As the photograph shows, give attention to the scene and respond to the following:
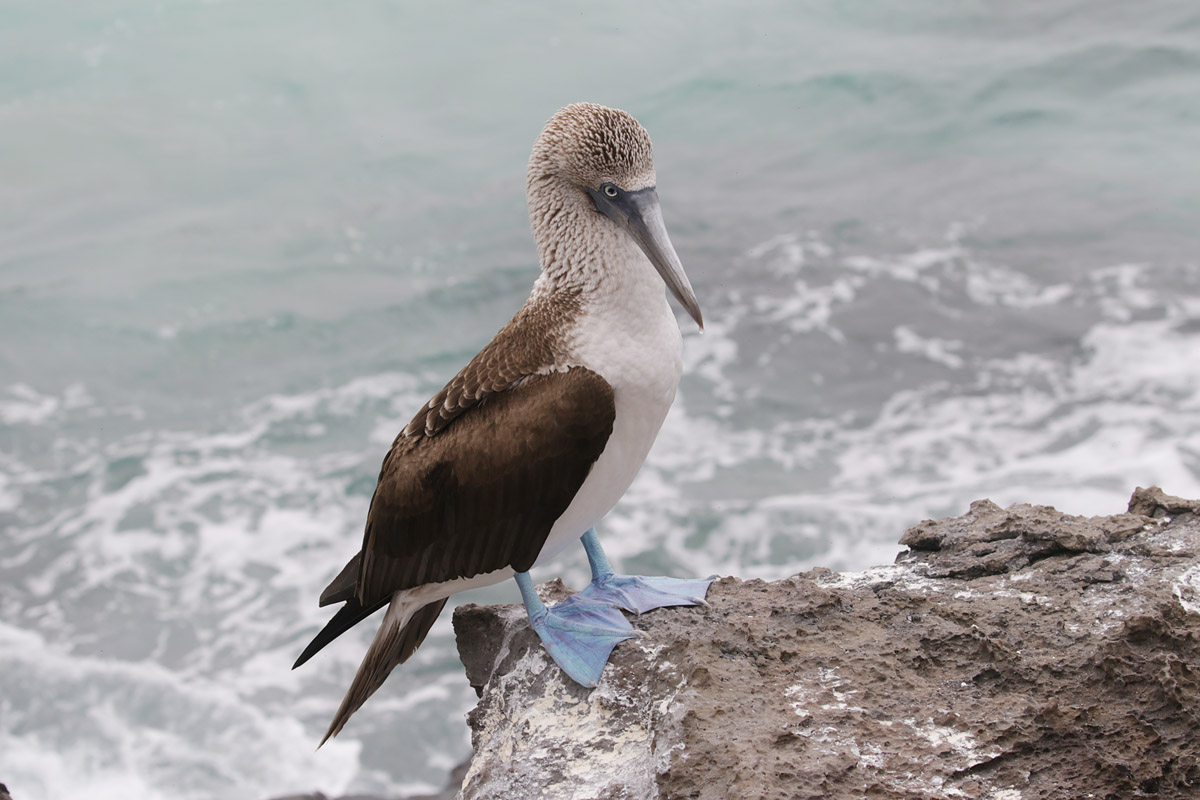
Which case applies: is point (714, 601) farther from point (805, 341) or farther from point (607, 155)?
point (805, 341)

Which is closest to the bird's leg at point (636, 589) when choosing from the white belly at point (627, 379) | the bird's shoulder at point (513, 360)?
the white belly at point (627, 379)

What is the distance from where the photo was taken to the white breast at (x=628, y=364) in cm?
391

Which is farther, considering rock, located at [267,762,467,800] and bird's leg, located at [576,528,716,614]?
rock, located at [267,762,467,800]

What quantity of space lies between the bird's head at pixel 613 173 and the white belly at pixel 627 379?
0.50 feet

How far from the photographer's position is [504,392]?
3961 millimetres

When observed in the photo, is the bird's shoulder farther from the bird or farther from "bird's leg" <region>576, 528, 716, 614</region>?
"bird's leg" <region>576, 528, 716, 614</region>

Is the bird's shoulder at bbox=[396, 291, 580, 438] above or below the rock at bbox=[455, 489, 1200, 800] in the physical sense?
above

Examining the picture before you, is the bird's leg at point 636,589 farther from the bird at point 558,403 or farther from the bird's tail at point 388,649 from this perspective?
the bird's tail at point 388,649

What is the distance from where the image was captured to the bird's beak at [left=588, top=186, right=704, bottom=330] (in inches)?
155

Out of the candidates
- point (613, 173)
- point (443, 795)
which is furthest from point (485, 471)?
point (443, 795)

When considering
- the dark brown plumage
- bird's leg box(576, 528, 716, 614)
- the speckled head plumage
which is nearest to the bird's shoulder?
the dark brown plumage

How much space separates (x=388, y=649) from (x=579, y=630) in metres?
0.73

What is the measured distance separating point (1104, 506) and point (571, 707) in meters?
7.92

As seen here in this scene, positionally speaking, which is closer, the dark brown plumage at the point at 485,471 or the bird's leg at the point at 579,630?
the dark brown plumage at the point at 485,471
